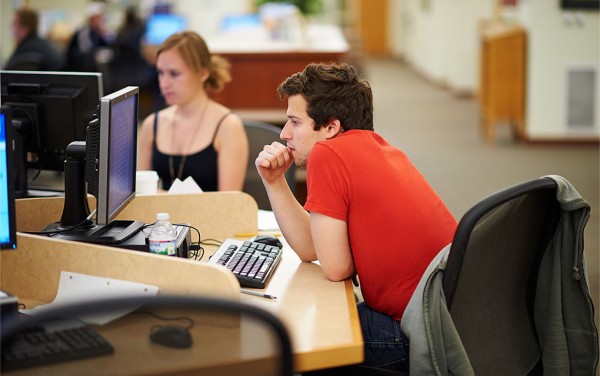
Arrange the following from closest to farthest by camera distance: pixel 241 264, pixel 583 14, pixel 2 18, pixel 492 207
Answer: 1. pixel 492 207
2. pixel 241 264
3. pixel 583 14
4. pixel 2 18

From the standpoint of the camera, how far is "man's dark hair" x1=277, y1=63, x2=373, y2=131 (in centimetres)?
218

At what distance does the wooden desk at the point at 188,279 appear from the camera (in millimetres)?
1686

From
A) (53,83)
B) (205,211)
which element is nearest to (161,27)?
(53,83)

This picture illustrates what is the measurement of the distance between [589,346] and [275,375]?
1155mm

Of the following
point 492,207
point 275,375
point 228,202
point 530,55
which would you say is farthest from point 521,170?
point 275,375

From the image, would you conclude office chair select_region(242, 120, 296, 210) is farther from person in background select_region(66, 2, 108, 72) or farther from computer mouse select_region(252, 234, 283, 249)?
person in background select_region(66, 2, 108, 72)

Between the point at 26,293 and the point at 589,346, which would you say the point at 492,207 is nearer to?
the point at 589,346

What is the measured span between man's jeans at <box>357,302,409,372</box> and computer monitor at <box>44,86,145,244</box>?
0.63 m

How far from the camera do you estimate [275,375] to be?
1061mm

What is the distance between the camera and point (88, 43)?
9.60 meters

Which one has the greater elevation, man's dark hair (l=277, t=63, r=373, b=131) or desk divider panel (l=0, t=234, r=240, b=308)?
man's dark hair (l=277, t=63, r=373, b=131)

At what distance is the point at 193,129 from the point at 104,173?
54.1 inches

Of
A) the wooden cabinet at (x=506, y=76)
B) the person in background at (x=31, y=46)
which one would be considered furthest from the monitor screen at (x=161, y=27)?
the wooden cabinet at (x=506, y=76)

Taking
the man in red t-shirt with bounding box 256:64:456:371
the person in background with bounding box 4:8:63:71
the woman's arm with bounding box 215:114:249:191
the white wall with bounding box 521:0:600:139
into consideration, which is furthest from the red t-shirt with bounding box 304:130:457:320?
the white wall with bounding box 521:0:600:139
